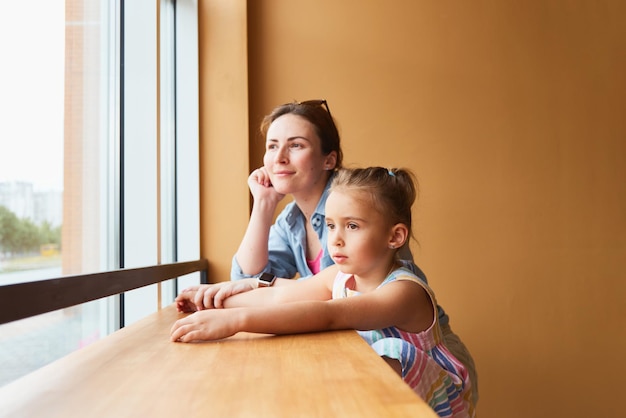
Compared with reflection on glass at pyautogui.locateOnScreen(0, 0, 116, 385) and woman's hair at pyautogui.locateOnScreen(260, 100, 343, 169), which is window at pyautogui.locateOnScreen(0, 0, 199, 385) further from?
woman's hair at pyautogui.locateOnScreen(260, 100, 343, 169)

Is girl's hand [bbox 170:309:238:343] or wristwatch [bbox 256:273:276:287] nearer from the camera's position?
girl's hand [bbox 170:309:238:343]

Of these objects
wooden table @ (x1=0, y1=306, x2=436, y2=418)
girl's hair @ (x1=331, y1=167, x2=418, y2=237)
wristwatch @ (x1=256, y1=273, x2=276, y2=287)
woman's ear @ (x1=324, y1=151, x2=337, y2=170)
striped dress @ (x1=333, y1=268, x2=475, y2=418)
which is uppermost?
woman's ear @ (x1=324, y1=151, x2=337, y2=170)

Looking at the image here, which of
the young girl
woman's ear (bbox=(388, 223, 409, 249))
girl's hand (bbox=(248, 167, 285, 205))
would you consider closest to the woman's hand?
the young girl

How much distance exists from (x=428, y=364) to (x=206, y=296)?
20.2 inches

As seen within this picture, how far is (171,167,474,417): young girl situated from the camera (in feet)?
3.38

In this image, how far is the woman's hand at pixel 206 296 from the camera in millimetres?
1405

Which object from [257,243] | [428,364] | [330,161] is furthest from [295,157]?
[428,364]

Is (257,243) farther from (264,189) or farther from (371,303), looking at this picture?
(371,303)

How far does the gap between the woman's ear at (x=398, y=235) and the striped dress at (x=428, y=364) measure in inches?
2.5

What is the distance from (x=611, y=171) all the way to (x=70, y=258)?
2015mm

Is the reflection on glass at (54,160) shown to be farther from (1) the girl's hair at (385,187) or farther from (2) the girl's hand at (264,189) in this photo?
(1) the girl's hair at (385,187)

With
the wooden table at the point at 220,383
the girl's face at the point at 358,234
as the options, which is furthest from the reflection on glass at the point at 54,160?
the girl's face at the point at 358,234

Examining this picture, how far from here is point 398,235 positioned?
1.39 meters

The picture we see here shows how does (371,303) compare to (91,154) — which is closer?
(371,303)
